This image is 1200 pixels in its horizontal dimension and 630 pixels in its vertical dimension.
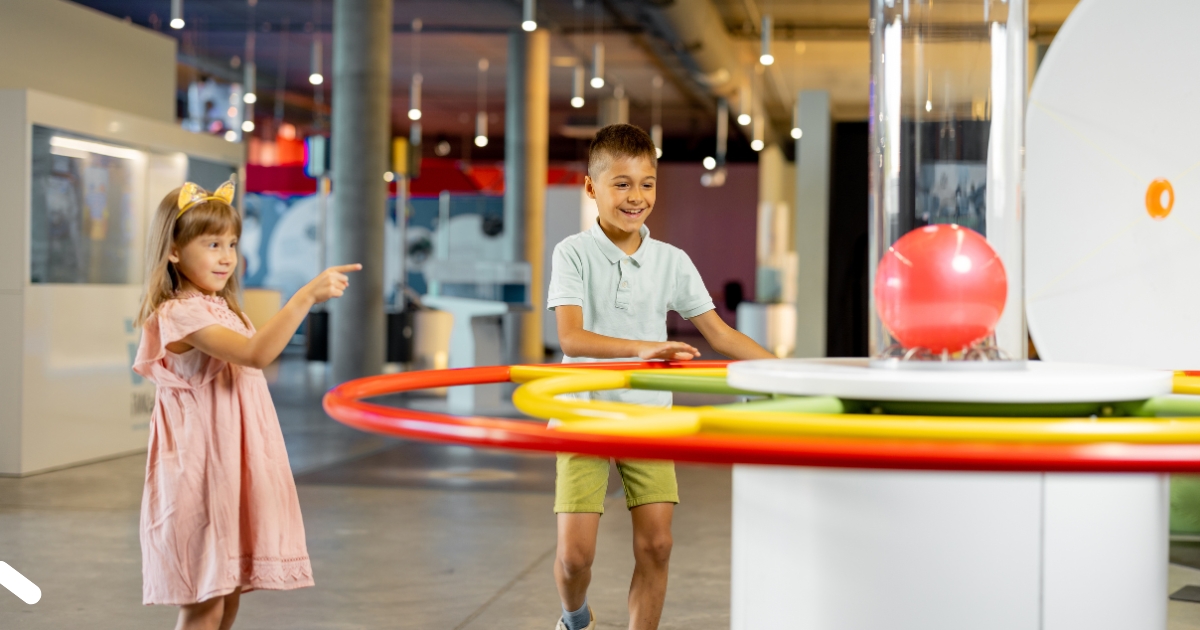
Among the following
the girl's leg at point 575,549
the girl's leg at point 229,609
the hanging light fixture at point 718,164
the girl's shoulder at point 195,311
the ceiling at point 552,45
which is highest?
the ceiling at point 552,45

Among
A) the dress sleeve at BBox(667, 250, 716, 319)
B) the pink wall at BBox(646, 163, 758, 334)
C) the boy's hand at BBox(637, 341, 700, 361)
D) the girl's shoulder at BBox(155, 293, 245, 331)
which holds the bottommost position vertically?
the boy's hand at BBox(637, 341, 700, 361)


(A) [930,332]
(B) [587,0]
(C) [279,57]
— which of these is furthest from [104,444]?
(C) [279,57]

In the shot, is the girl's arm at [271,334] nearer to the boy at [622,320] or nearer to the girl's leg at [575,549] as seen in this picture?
the boy at [622,320]

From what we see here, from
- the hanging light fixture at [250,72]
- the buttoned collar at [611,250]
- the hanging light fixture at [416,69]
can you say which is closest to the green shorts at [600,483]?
the buttoned collar at [611,250]

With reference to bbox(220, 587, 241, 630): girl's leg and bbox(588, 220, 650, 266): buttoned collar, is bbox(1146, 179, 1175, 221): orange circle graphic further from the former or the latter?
bbox(220, 587, 241, 630): girl's leg

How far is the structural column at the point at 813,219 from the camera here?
10234 millimetres

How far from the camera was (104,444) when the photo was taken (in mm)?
7453

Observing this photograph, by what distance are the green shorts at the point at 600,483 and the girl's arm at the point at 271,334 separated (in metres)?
0.78

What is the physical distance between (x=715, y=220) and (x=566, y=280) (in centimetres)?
2733

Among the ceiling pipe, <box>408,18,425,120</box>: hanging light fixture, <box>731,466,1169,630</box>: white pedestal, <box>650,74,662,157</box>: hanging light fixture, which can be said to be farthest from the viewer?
<box>650,74,662,157</box>: hanging light fixture

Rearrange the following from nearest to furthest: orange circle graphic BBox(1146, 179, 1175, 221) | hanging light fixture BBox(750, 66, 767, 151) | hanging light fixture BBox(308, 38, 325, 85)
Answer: orange circle graphic BBox(1146, 179, 1175, 221) < hanging light fixture BBox(308, 38, 325, 85) < hanging light fixture BBox(750, 66, 767, 151)

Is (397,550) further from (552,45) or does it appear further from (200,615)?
(552,45)

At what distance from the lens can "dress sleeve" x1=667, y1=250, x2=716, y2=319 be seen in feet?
10.5

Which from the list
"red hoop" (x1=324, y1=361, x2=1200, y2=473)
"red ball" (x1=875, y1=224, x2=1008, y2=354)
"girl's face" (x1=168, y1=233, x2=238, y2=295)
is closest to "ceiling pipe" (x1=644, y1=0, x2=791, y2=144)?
"girl's face" (x1=168, y1=233, x2=238, y2=295)
